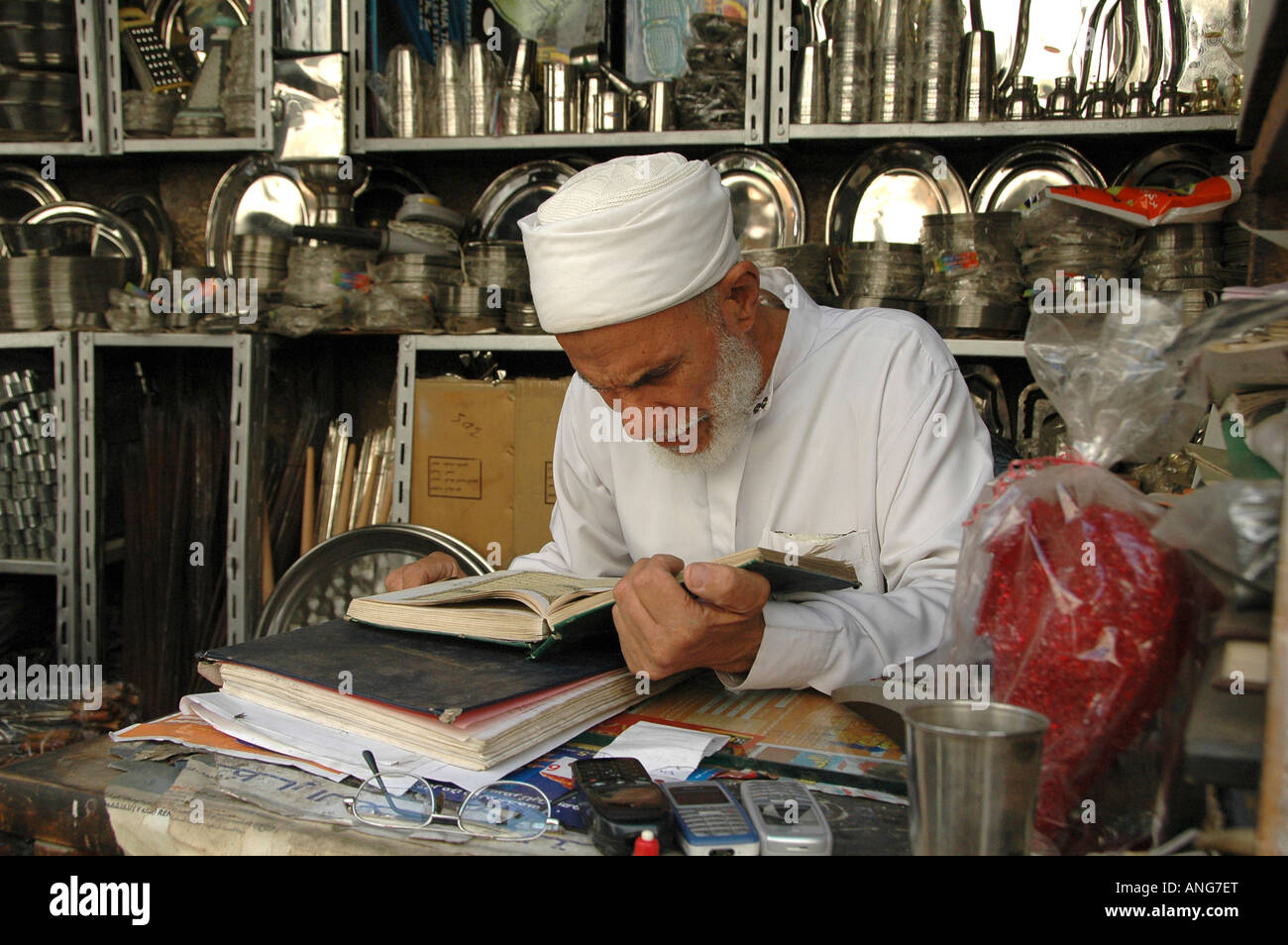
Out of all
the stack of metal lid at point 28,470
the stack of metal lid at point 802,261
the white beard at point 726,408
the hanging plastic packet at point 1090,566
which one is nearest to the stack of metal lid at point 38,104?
the stack of metal lid at point 28,470

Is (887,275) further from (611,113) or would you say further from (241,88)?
(241,88)

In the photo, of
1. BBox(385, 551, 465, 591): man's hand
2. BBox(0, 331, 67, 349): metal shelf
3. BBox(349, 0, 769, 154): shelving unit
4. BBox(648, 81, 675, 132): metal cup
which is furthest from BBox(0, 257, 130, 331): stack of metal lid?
BBox(385, 551, 465, 591): man's hand

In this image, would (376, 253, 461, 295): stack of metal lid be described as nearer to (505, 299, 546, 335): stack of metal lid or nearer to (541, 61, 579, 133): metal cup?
(505, 299, 546, 335): stack of metal lid

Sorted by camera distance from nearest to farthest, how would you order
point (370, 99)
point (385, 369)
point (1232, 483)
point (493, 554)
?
point (1232, 483) < point (493, 554) < point (370, 99) < point (385, 369)

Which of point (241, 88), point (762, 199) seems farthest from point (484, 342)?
point (241, 88)

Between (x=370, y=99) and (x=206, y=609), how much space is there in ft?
5.97

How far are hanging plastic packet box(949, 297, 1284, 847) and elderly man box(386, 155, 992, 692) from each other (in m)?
→ 0.32

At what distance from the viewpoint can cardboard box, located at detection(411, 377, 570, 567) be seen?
277 centimetres

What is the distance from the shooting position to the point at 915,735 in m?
0.65

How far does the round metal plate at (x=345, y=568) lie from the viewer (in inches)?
106

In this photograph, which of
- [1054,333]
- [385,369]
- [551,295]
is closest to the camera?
[1054,333]

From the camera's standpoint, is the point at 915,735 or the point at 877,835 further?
the point at 877,835
